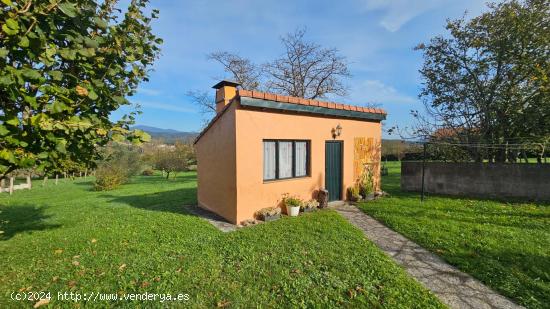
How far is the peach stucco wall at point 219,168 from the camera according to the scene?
266 inches

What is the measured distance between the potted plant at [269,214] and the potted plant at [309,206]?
39.2 inches

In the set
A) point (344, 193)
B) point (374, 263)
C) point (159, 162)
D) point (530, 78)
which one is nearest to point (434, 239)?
point (374, 263)

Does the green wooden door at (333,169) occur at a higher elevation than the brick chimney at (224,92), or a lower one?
lower

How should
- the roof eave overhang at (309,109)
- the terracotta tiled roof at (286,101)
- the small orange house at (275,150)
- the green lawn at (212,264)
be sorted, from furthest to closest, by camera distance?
A: the small orange house at (275,150) < the roof eave overhang at (309,109) < the terracotta tiled roof at (286,101) < the green lawn at (212,264)

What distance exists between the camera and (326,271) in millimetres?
4023

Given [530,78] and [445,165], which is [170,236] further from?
[530,78]

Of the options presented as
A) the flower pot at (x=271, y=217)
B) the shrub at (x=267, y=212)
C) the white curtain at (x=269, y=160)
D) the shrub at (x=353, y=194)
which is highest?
the white curtain at (x=269, y=160)

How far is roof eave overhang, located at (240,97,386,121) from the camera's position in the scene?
6566 mm

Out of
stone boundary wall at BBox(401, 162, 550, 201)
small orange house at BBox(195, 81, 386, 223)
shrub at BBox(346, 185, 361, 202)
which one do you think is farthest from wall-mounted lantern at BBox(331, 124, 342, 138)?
stone boundary wall at BBox(401, 162, 550, 201)

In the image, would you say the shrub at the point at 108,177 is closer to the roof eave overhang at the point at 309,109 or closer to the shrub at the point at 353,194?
the roof eave overhang at the point at 309,109

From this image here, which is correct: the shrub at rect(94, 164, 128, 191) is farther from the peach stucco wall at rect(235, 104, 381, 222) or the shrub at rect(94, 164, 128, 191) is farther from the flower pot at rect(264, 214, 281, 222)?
the flower pot at rect(264, 214, 281, 222)

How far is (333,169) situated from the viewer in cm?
894

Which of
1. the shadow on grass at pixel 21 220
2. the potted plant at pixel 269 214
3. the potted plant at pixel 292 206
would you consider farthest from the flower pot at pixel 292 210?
the shadow on grass at pixel 21 220

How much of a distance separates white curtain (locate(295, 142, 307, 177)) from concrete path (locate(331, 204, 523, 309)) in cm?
284
